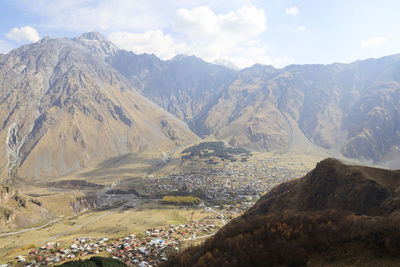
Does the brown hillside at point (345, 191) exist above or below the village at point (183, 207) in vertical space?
above

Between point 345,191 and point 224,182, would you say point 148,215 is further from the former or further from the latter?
point 345,191

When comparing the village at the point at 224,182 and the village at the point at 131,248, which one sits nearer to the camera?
the village at the point at 131,248

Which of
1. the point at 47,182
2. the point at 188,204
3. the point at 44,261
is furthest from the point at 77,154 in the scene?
the point at 44,261

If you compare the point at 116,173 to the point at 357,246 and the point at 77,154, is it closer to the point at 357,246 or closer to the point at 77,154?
the point at 77,154

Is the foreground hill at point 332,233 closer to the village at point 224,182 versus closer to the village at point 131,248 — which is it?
the village at point 131,248

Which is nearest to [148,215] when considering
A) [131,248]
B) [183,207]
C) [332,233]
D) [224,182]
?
[183,207]

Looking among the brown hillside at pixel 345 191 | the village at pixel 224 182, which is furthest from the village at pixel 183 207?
the brown hillside at pixel 345 191

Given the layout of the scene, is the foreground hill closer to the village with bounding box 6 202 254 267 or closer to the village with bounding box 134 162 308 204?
the village with bounding box 6 202 254 267

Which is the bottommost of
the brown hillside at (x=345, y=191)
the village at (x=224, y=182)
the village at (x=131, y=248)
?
the village at (x=224, y=182)

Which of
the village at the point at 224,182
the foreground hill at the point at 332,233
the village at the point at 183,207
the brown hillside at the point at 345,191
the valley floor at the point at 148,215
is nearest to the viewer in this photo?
the foreground hill at the point at 332,233

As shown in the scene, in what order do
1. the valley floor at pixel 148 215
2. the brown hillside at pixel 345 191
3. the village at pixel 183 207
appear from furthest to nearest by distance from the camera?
1. the valley floor at pixel 148 215
2. the village at pixel 183 207
3. the brown hillside at pixel 345 191
